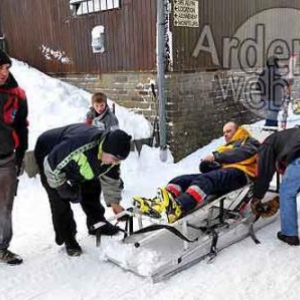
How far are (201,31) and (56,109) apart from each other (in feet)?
8.90

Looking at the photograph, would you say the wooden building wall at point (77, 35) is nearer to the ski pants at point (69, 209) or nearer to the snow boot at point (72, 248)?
the ski pants at point (69, 209)

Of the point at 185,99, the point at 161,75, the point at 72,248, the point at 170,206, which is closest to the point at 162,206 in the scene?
the point at 170,206

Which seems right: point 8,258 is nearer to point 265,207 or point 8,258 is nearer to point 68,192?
point 68,192

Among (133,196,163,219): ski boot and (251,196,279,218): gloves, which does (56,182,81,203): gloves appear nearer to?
(133,196,163,219): ski boot

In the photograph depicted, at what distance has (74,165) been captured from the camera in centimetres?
361

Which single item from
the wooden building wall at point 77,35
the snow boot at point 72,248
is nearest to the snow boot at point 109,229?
the snow boot at point 72,248

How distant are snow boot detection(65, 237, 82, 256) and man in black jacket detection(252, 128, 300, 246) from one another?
1659 millimetres

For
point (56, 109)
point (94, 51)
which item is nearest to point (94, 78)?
point (94, 51)

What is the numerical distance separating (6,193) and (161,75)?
12.4 ft

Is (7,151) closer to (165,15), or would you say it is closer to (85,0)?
(165,15)

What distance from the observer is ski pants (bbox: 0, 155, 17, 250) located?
12.4 ft

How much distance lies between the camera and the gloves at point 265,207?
168 inches

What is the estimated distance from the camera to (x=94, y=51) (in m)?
8.34

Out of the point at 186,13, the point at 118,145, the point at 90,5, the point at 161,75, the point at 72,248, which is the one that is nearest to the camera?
the point at 118,145
